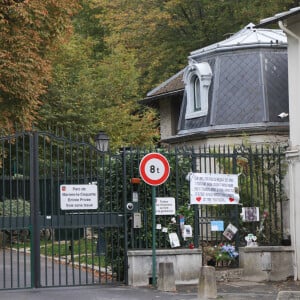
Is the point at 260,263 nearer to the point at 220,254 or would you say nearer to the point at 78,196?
the point at 220,254

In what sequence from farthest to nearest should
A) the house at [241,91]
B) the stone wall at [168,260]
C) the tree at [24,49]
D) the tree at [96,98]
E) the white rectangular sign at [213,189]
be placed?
1. the tree at [96,98]
2. the tree at [24,49]
3. the house at [241,91]
4. the white rectangular sign at [213,189]
5. the stone wall at [168,260]

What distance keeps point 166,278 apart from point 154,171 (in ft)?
6.86

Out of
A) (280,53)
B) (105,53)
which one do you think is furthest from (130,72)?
(280,53)

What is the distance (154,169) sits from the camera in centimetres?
1528

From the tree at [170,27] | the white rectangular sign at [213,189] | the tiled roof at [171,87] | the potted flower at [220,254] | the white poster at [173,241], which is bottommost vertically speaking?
the potted flower at [220,254]

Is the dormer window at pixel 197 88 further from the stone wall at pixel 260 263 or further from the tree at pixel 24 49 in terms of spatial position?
the stone wall at pixel 260 263

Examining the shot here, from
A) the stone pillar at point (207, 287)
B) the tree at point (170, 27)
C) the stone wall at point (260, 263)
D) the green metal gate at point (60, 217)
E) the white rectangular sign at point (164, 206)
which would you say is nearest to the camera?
the stone pillar at point (207, 287)

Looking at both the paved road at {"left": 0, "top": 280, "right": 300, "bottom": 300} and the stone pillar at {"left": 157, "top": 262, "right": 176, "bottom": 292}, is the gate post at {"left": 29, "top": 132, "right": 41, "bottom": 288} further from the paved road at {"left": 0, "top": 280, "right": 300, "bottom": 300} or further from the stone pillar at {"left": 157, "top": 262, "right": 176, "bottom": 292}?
the stone pillar at {"left": 157, "top": 262, "right": 176, "bottom": 292}

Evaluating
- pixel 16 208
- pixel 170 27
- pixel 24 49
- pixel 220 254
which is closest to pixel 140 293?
pixel 220 254

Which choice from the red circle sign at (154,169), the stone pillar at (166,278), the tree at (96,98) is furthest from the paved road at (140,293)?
the tree at (96,98)

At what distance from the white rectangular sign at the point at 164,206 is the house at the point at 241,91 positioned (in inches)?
263

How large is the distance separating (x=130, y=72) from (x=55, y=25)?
13244 mm

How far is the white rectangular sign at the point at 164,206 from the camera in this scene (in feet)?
52.0

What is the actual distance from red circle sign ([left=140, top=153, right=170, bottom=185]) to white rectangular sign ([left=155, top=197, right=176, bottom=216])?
71cm
